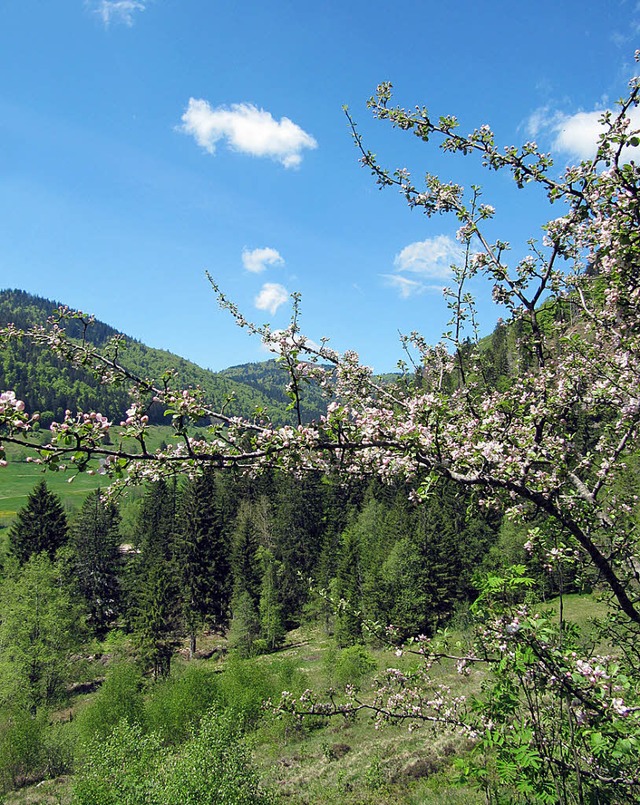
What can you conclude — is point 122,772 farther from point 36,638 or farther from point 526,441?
point 36,638

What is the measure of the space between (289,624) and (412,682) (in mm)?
68513

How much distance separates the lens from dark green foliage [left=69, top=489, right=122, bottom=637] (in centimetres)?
6444

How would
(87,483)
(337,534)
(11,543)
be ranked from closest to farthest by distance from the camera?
(11,543)
(337,534)
(87,483)

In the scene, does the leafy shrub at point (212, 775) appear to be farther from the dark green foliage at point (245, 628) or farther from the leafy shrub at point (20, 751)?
the dark green foliage at point (245, 628)

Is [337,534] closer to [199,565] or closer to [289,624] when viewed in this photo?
[289,624]

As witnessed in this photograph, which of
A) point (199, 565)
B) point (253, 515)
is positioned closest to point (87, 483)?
point (253, 515)

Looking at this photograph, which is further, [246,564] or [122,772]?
[246,564]

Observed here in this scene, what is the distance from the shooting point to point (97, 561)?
218ft

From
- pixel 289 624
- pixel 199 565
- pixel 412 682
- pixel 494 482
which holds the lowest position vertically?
pixel 289 624

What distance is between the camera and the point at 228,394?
4.27 meters

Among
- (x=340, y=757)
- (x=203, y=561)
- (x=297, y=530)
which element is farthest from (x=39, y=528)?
(x=340, y=757)

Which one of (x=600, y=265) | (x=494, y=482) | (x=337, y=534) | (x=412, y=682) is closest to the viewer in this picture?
(x=494, y=482)

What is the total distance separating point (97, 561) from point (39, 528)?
10011 mm

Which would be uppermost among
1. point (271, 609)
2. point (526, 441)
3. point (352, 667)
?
point (526, 441)
